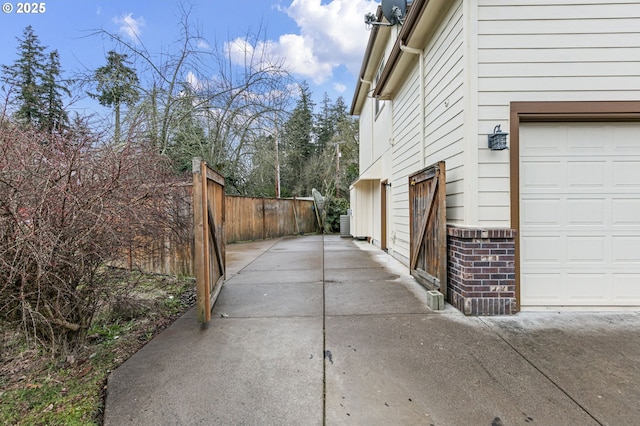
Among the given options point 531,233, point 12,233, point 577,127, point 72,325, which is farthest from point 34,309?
point 577,127

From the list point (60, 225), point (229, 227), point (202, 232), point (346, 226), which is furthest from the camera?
point (346, 226)

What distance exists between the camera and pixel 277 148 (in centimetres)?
1155

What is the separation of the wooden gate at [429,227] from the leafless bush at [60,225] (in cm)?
356

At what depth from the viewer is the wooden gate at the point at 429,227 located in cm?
418

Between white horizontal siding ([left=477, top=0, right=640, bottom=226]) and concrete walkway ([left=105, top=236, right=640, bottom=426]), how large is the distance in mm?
1444

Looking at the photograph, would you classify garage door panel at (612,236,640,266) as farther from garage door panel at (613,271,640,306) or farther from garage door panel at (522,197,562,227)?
garage door panel at (522,197,562,227)

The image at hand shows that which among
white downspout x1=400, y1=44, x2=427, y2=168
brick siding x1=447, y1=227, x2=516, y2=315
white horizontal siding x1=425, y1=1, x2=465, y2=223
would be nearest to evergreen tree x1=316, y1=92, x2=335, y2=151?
white downspout x1=400, y1=44, x2=427, y2=168

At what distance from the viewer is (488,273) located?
3.72 metres

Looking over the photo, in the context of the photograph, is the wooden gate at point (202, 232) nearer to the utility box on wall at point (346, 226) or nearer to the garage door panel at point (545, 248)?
the garage door panel at point (545, 248)

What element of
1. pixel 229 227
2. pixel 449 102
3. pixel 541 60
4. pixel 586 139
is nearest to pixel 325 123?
pixel 229 227

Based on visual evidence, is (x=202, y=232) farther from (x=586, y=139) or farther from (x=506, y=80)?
(x=586, y=139)

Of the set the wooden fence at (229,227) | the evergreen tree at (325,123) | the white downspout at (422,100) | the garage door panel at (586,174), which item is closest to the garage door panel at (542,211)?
the garage door panel at (586,174)

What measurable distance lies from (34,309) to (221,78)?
8.28 metres

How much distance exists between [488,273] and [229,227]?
9485 mm
